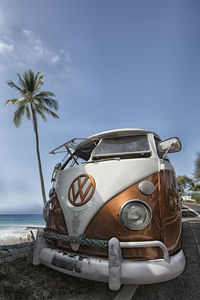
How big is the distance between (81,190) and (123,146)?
0.97 metres

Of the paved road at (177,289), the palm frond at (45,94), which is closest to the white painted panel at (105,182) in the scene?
the paved road at (177,289)

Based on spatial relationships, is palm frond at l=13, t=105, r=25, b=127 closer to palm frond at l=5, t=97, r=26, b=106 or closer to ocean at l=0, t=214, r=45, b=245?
palm frond at l=5, t=97, r=26, b=106

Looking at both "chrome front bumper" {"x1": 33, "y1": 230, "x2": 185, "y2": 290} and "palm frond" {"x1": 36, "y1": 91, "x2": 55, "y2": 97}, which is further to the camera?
"palm frond" {"x1": 36, "y1": 91, "x2": 55, "y2": 97}

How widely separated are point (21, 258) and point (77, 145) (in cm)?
231

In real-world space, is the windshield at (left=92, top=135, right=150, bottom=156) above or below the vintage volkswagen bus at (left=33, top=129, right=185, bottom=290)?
above

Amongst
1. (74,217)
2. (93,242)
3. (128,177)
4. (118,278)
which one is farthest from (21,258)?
(128,177)

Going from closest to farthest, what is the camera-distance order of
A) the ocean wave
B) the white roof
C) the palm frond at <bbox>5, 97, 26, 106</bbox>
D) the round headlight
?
1. the round headlight
2. the white roof
3. the ocean wave
4. the palm frond at <bbox>5, 97, 26, 106</bbox>

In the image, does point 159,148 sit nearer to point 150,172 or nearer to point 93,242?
point 150,172

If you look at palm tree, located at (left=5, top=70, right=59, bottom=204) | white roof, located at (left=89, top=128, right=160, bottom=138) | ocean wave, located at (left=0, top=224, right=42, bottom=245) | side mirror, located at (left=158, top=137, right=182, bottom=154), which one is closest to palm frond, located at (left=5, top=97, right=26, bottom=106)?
palm tree, located at (left=5, top=70, right=59, bottom=204)

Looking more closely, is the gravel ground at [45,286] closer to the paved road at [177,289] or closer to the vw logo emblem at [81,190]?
the paved road at [177,289]

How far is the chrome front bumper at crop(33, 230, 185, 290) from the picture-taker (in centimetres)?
148

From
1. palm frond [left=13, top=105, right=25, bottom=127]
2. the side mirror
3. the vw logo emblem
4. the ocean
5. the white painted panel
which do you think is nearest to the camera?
the white painted panel

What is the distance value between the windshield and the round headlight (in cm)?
88

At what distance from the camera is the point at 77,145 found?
3135 millimetres
